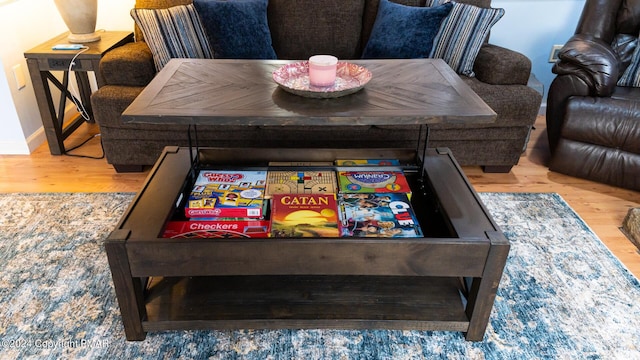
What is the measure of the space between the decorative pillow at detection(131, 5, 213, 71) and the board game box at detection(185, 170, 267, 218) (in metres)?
0.87

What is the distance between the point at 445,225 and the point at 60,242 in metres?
1.55

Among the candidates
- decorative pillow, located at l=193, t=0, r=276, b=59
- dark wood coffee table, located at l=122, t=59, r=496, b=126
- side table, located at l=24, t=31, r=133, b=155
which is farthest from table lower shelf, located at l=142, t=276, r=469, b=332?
side table, located at l=24, t=31, r=133, b=155

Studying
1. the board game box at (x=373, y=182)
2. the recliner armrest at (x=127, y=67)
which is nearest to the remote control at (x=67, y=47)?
the recliner armrest at (x=127, y=67)

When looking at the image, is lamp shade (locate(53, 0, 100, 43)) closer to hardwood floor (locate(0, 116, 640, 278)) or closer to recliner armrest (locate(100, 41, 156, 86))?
recliner armrest (locate(100, 41, 156, 86))

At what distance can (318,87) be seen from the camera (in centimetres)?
151

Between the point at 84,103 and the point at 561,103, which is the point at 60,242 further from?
the point at 561,103

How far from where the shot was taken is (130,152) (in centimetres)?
235

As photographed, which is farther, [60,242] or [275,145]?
[275,145]

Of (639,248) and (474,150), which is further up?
(474,150)

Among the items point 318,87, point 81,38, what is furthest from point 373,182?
point 81,38

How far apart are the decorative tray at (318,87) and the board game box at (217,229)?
45 cm

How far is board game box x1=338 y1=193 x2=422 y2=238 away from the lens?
4.83 ft

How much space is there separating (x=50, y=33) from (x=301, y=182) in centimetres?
213

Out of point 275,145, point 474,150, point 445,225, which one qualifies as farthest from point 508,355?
point 275,145
